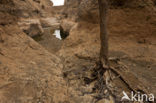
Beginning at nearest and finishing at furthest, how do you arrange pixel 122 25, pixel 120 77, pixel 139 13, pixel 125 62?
pixel 120 77 → pixel 125 62 → pixel 139 13 → pixel 122 25

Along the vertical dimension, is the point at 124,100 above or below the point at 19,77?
below

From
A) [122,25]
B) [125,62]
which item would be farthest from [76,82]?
[122,25]

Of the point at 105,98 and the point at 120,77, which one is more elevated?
the point at 120,77

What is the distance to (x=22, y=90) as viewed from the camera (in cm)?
278

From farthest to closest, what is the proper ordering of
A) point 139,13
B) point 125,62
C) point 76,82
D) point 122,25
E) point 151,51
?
point 122,25 → point 139,13 → point 151,51 → point 125,62 → point 76,82

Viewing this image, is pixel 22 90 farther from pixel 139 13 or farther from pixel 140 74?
pixel 139 13

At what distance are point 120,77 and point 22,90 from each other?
106 inches

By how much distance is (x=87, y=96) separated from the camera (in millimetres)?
3035

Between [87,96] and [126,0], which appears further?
[126,0]

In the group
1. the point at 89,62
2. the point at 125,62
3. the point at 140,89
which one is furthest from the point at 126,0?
the point at 140,89

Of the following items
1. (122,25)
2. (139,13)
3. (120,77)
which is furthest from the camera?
(122,25)

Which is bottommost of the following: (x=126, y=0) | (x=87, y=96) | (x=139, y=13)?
(x=87, y=96)

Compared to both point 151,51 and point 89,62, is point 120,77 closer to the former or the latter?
point 89,62

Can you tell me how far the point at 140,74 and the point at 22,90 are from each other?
338 cm
